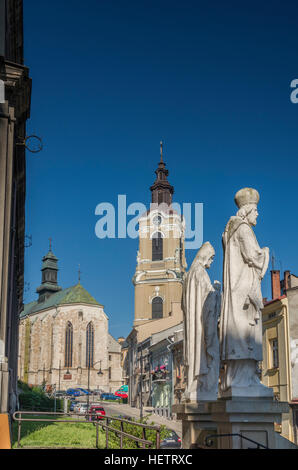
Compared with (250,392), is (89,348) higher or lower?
higher

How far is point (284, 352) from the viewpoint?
3281cm

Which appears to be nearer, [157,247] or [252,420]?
[252,420]

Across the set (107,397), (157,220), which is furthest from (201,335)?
(157,220)

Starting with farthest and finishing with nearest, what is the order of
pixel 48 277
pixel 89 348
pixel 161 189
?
pixel 48 277 < pixel 161 189 < pixel 89 348

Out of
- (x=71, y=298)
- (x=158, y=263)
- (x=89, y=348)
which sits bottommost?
(x=89, y=348)

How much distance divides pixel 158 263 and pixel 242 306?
90.0 m

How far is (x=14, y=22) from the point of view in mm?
18719

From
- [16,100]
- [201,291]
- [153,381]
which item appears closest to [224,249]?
[201,291]

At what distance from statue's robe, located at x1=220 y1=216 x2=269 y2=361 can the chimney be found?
115ft

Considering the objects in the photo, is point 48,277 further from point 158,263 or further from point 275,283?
point 275,283

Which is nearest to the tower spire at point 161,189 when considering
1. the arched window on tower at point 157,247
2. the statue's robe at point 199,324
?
the arched window on tower at point 157,247

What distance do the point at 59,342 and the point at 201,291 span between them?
98045 mm

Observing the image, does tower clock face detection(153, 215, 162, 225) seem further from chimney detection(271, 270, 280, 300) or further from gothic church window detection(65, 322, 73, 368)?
chimney detection(271, 270, 280, 300)

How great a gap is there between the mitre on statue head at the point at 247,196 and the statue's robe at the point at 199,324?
1896 mm
